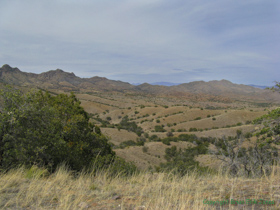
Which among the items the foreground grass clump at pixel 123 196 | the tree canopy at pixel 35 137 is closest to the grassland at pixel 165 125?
the tree canopy at pixel 35 137

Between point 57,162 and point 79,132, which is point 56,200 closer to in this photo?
point 57,162

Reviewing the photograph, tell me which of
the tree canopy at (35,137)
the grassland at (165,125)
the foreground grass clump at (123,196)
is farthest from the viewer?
the grassland at (165,125)

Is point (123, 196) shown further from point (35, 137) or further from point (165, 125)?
point (165, 125)

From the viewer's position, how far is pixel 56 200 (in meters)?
3.87

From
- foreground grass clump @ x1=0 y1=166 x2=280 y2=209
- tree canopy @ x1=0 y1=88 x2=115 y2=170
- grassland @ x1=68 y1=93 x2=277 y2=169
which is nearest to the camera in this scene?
foreground grass clump @ x1=0 y1=166 x2=280 y2=209

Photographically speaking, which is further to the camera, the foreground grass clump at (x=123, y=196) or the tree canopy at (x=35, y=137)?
the tree canopy at (x=35, y=137)

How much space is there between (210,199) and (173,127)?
30.9 metres

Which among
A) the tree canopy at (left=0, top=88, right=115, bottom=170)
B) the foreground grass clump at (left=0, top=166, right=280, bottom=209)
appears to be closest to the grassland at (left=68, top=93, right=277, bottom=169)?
the tree canopy at (left=0, top=88, right=115, bottom=170)

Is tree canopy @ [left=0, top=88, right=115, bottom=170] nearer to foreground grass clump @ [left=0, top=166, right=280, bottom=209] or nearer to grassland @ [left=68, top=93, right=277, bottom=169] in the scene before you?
foreground grass clump @ [left=0, top=166, right=280, bottom=209]

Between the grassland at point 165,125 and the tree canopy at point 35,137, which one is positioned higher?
the tree canopy at point 35,137

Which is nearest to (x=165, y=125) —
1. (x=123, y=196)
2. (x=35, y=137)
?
(x=35, y=137)

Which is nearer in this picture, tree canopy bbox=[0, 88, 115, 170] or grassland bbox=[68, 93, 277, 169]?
tree canopy bbox=[0, 88, 115, 170]

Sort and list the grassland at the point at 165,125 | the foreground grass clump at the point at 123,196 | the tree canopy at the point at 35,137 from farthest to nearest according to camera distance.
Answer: the grassland at the point at 165,125, the tree canopy at the point at 35,137, the foreground grass clump at the point at 123,196

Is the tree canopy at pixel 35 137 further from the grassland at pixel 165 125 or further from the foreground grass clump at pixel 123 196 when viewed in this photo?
the grassland at pixel 165 125
